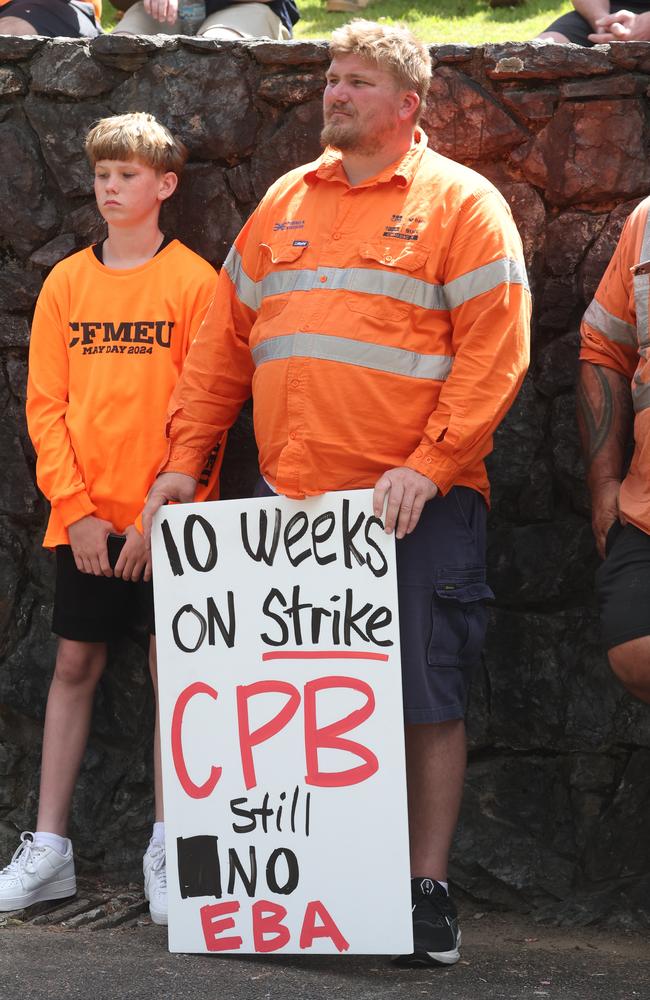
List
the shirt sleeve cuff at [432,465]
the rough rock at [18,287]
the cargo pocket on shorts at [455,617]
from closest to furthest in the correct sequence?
the shirt sleeve cuff at [432,465]
the cargo pocket on shorts at [455,617]
the rough rock at [18,287]

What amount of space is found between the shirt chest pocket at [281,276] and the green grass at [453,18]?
4.71m

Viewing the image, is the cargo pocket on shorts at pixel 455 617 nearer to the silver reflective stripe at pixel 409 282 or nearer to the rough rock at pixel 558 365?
the silver reflective stripe at pixel 409 282

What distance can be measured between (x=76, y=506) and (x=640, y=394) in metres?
1.56

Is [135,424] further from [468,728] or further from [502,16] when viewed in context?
[502,16]

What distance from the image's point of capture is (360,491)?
10.8 feet

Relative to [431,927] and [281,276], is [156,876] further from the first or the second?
[281,276]

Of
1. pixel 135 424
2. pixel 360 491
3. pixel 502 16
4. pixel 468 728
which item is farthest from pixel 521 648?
pixel 502 16

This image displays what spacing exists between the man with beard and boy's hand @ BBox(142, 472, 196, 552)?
4 centimetres

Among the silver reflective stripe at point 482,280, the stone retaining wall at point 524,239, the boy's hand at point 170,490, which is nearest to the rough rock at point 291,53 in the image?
the stone retaining wall at point 524,239

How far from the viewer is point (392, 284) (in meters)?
3.31

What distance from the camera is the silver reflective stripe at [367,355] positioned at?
130 inches

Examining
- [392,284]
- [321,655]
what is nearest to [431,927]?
[321,655]

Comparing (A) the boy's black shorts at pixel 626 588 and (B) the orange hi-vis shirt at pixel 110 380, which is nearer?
(A) the boy's black shorts at pixel 626 588

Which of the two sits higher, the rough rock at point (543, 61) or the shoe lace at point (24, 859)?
the rough rock at point (543, 61)
